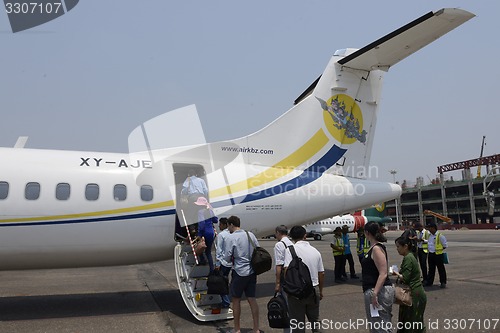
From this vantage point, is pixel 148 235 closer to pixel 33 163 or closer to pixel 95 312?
pixel 95 312

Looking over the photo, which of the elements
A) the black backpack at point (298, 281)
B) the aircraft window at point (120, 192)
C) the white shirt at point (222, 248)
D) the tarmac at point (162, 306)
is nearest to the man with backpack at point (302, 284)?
the black backpack at point (298, 281)

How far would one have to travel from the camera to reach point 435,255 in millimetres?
9461

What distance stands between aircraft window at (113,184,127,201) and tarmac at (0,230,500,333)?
2.05m

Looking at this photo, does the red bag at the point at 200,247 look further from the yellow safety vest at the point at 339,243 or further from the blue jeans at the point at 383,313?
the yellow safety vest at the point at 339,243

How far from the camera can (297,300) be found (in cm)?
483

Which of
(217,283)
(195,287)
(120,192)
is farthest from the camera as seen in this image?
(120,192)

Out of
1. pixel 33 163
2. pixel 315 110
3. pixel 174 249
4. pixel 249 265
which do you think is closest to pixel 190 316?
pixel 174 249

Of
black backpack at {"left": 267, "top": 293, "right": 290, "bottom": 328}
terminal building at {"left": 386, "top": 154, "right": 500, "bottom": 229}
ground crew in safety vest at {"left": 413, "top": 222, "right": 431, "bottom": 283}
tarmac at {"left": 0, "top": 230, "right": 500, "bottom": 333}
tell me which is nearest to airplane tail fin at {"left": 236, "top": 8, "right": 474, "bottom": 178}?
ground crew in safety vest at {"left": 413, "top": 222, "right": 431, "bottom": 283}

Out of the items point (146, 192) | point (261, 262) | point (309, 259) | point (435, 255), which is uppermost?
point (146, 192)

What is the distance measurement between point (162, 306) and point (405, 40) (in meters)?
6.95

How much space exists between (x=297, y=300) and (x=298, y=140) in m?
5.23

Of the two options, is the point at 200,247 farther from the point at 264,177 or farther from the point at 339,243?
the point at 339,243

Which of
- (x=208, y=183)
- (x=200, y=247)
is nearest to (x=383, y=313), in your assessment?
(x=200, y=247)

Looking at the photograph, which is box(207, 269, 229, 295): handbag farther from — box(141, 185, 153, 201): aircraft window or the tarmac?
box(141, 185, 153, 201): aircraft window
